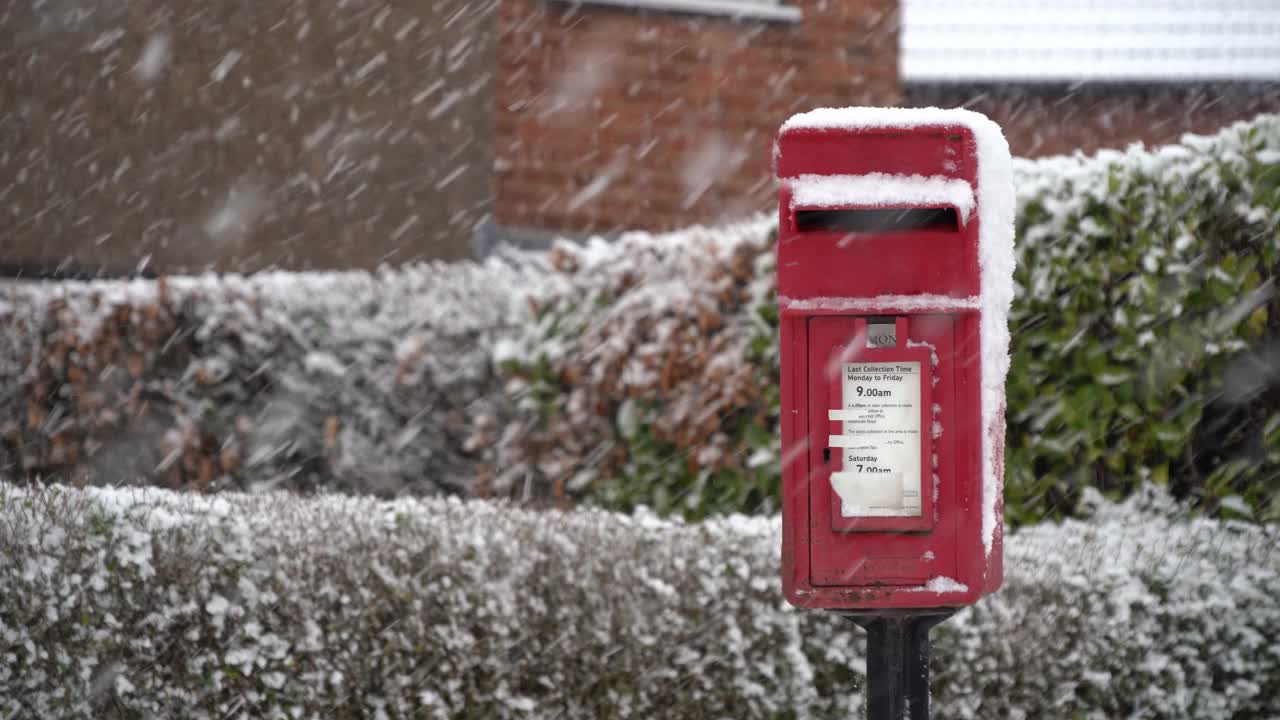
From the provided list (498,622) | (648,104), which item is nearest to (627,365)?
(498,622)

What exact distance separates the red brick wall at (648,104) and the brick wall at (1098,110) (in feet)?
17.7

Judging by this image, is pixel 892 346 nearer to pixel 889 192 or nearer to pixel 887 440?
pixel 887 440

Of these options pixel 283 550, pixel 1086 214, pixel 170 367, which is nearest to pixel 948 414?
pixel 283 550

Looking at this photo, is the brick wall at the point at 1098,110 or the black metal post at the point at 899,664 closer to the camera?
the black metal post at the point at 899,664

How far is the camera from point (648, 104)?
9234 mm

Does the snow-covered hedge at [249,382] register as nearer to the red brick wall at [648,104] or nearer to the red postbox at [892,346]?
the red brick wall at [648,104]

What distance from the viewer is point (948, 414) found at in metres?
2.51

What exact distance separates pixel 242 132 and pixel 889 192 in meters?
7.08

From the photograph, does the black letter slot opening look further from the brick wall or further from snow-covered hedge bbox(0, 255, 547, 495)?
the brick wall

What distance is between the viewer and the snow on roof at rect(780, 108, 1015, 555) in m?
2.51

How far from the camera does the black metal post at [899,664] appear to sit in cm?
256

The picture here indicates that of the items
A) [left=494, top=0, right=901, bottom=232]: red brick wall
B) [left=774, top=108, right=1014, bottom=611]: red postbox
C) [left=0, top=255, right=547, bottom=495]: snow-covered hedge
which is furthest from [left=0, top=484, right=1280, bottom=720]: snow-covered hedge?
[left=494, top=0, right=901, bottom=232]: red brick wall

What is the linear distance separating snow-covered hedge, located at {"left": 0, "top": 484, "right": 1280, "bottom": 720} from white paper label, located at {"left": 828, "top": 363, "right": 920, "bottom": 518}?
3.81 feet

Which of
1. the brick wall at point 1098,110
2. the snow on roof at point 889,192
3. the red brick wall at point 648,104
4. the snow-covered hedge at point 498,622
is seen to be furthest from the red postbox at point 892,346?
the brick wall at point 1098,110
